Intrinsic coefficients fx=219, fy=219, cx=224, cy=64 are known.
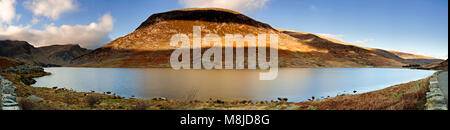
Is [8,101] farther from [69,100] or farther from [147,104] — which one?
[147,104]

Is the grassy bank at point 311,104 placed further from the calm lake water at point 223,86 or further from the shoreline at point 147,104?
the calm lake water at point 223,86

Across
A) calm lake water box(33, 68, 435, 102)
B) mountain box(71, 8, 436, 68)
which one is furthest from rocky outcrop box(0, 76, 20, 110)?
mountain box(71, 8, 436, 68)

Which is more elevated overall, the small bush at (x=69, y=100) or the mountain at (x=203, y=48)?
the mountain at (x=203, y=48)

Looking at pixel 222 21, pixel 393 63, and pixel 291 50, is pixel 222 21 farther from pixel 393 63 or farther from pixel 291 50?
pixel 393 63

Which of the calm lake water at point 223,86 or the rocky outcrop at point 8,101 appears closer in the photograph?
the rocky outcrop at point 8,101

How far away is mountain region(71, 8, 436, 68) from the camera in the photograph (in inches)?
4269

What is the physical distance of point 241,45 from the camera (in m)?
118

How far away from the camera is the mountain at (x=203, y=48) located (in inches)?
4269

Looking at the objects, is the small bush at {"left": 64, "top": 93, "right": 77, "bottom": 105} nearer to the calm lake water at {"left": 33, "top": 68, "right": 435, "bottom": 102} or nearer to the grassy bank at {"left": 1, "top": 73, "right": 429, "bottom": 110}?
the grassy bank at {"left": 1, "top": 73, "right": 429, "bottom": 110}

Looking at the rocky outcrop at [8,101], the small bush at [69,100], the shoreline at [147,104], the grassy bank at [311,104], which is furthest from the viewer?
the small bush at [69,100]

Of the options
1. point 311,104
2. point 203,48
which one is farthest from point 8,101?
point 203,48

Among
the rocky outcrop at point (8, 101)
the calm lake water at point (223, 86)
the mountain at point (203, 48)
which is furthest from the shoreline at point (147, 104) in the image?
the mountain at point (203, 48)

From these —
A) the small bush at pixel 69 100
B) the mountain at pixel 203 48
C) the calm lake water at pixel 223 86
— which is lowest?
the calm lake water at pixel 223 86
